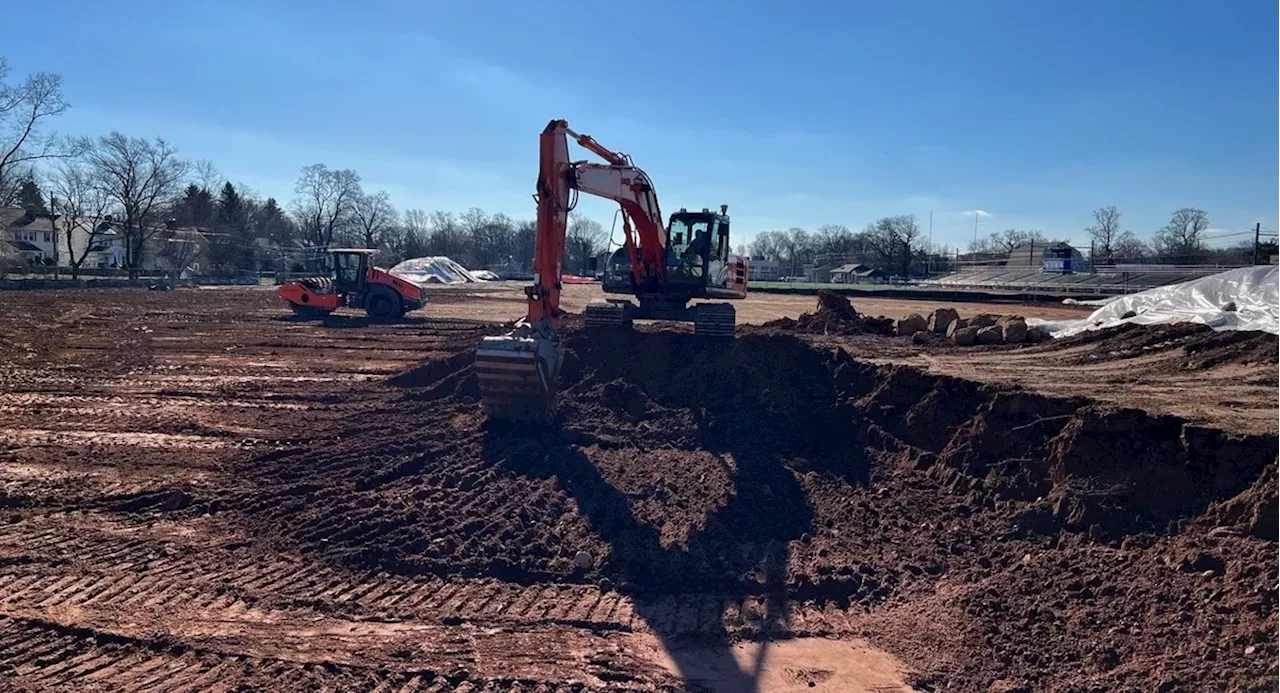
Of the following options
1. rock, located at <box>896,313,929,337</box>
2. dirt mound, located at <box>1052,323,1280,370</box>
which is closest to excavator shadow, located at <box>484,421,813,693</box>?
dirt mound, located at <box>1052,323,1280,370</box>

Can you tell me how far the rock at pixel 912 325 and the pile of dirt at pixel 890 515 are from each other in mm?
7713

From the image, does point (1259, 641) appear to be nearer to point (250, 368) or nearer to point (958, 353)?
point (958, 353)

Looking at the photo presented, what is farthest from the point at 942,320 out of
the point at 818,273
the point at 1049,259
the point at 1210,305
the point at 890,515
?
the point at 818,273

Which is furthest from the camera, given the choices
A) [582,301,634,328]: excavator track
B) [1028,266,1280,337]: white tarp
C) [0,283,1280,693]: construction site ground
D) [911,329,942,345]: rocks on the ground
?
[911,329,942,345]: rocks on the ground

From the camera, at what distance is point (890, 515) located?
8.14 m

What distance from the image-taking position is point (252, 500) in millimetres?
8117

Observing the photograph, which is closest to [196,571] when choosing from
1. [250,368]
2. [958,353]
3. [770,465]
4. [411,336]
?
[770,465]

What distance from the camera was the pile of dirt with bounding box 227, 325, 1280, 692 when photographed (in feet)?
18.3

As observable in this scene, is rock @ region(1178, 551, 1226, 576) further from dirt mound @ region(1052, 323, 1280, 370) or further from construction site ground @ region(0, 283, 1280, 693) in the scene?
dirt mound @ region(1052, 323, 1280, 370)

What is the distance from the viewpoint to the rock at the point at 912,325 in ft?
61.3

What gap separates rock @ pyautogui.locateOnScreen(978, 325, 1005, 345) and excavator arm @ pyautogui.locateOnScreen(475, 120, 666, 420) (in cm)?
855

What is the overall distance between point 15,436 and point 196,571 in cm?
590

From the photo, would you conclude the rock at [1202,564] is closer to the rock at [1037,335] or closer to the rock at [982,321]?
the rock at [1037,335]

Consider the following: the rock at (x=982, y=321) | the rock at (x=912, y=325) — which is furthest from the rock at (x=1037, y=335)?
the rock at (x=912, y=325)
